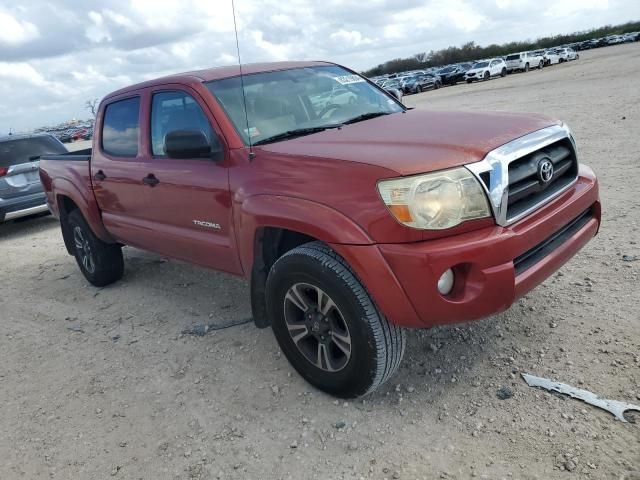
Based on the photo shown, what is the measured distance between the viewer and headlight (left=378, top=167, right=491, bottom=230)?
254cm

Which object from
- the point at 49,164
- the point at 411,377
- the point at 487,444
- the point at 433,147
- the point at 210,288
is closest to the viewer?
the point at 487,444

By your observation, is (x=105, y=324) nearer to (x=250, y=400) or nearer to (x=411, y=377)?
(x=250, y=400)

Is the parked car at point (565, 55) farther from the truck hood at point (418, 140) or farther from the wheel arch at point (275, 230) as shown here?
the wheel arch at point (275, 230)

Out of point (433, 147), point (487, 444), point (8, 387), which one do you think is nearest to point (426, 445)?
point (487, 444)

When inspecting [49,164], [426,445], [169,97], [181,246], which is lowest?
[426,445]

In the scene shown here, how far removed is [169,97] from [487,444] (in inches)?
122

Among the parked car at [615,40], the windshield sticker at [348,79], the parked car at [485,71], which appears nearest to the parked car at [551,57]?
the parked car at [485,71]

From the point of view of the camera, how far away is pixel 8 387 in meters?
3.80

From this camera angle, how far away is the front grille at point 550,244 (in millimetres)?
2723

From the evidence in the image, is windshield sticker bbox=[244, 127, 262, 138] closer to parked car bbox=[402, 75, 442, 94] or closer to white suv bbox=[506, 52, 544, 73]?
parked car bbox=[402, 75, 442, 94]

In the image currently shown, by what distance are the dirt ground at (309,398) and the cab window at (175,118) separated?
1.43 metres

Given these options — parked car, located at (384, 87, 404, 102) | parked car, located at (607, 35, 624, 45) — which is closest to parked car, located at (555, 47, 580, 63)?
parked car, located at (607, 35, 624, 45)

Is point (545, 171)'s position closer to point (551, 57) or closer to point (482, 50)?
point (551, 57)

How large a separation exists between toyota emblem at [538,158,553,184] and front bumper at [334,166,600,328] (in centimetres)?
29
